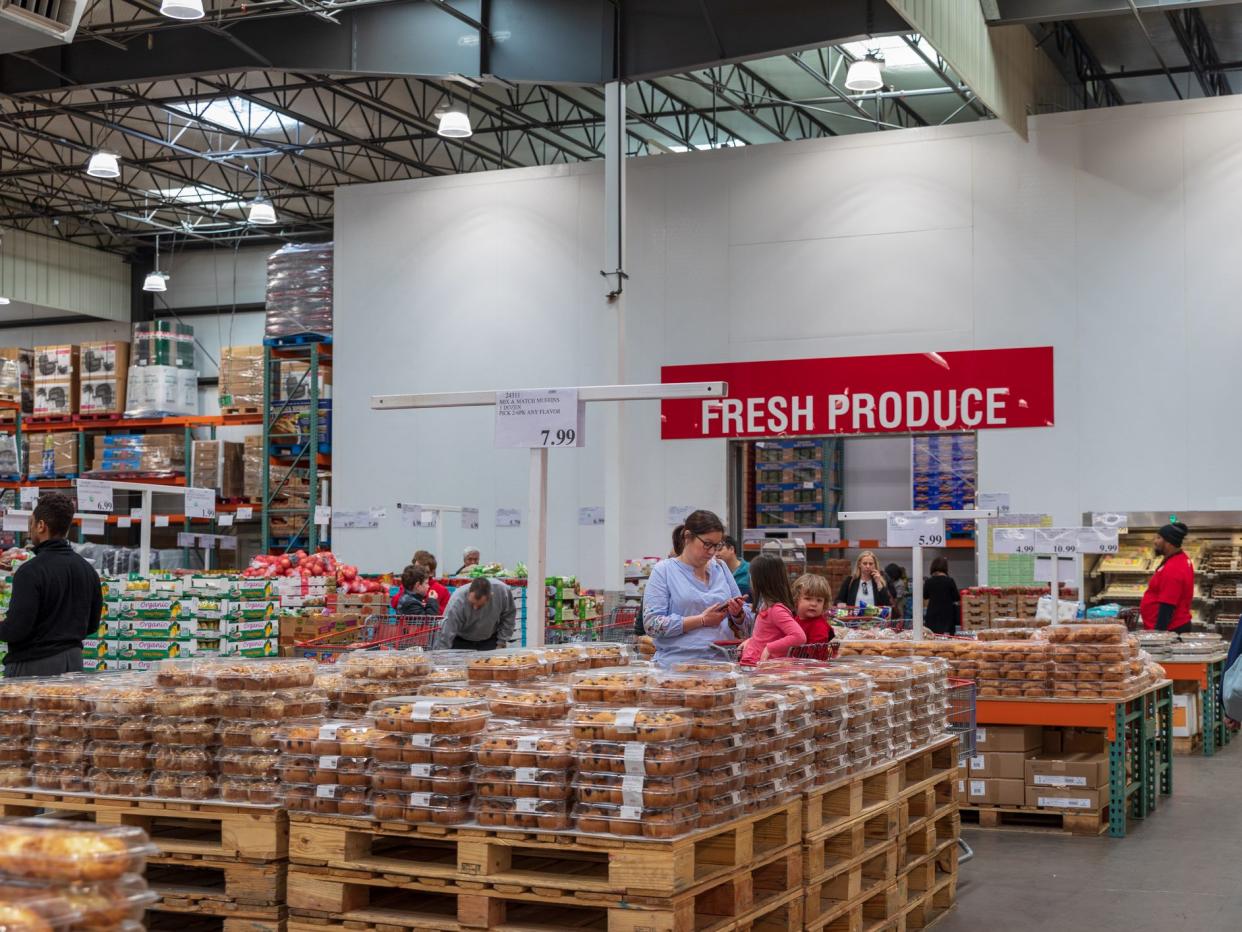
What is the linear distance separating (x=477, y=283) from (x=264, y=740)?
13989 millimetres

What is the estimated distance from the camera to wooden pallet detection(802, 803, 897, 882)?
4.80 metres

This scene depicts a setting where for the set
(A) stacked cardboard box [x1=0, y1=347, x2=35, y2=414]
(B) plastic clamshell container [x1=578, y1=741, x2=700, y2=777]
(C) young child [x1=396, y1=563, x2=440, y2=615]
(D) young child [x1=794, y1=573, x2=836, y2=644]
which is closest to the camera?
(B) plastic clamshell container [x1=578, y1=741, x2=700, y2=777]

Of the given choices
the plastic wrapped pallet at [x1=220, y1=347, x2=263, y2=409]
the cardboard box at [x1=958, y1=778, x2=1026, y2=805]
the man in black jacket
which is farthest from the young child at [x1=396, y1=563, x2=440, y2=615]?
the plastic wrapped pallet at [x1=220, y1=347, x2=263, y2=409]

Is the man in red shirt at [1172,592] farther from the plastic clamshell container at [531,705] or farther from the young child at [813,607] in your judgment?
the plastic clamshell container at [531,705]

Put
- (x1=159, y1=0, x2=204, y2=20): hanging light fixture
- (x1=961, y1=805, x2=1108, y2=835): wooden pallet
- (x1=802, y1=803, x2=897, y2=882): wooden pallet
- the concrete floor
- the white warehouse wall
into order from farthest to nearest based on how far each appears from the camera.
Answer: the white warehouse wall → (x1=159, y1=0, x2=204, y2=20): hanging light fixture → (x1=961, y1=805, x2=1108, y2=835): wooden pallet → the concrete floor → (x1=802, y1=803, x2=897, y2=882): wooden pallet

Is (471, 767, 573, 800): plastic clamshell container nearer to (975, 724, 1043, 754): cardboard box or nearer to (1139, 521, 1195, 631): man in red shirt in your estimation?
(975, 724, 1043, 754): cardboard box

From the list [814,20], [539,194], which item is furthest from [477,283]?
[814,20]

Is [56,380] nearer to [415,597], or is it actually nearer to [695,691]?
[415,597]

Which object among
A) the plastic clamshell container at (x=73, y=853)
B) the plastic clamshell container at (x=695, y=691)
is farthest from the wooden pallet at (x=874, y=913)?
the plastic clamshell container at (x=73, y=853)

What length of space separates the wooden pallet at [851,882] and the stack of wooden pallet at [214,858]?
1780 mm

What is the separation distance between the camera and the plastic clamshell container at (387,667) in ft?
17.7

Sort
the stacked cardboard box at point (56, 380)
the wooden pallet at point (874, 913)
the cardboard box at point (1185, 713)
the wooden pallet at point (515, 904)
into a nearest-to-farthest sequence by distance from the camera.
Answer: the wooden pallet at point (515, 904) → the wooden pallet at point (874, 913) → the cardboard box at point (1185, 713) → the stacked cardboard box at point (56, 380)

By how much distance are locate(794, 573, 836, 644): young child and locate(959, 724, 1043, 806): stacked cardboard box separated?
1604 mm

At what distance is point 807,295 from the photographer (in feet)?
54.2
